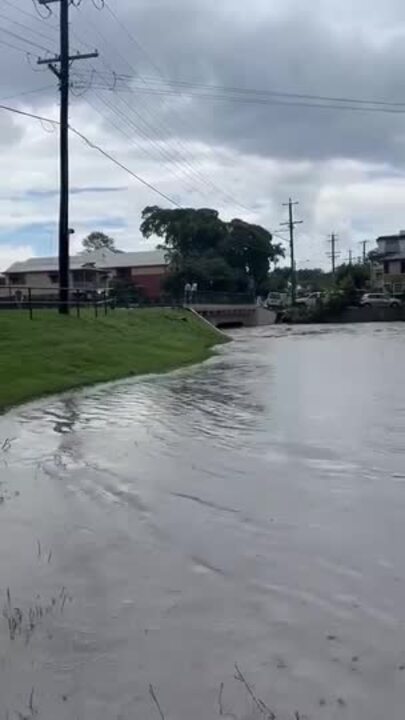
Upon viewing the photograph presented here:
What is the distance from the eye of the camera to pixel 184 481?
29.5ft

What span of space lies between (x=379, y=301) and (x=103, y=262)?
3472 cm

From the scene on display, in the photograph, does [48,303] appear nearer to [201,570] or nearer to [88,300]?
[88,300]

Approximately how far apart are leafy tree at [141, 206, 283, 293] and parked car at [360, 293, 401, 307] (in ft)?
49.2

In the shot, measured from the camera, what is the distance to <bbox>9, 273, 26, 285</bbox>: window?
93.4m

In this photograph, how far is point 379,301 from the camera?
83.1 meters

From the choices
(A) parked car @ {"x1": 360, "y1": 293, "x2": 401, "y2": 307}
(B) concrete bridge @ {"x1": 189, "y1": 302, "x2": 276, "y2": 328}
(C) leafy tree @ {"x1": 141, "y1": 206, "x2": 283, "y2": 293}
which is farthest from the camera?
(C) leafy tree @ {"x1": 141, "y1": 206, "x2": 283, "y2": 293}

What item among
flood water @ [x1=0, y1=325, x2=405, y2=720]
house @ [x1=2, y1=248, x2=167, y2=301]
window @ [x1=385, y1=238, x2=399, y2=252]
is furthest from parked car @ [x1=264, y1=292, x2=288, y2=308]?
flood water @ [x1=0, y1=325, x2=405, y2=720]

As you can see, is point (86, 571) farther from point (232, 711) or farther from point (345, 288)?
point (345, 288)

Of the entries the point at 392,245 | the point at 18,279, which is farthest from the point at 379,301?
the point at 18,279

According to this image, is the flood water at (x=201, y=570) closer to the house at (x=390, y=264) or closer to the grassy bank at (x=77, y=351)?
the grassy bank at (x=77, y=351)

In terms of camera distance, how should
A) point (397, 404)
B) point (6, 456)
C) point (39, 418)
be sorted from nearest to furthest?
point (6, 456)
point (39, 418)
point (397, 404)

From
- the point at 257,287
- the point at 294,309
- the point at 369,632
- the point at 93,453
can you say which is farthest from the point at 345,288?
the point at 369,632

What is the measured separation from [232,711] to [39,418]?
33.4 ft

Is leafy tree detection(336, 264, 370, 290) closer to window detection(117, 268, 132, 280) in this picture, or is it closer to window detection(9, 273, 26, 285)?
window detection(117, 268, 132, 280)
